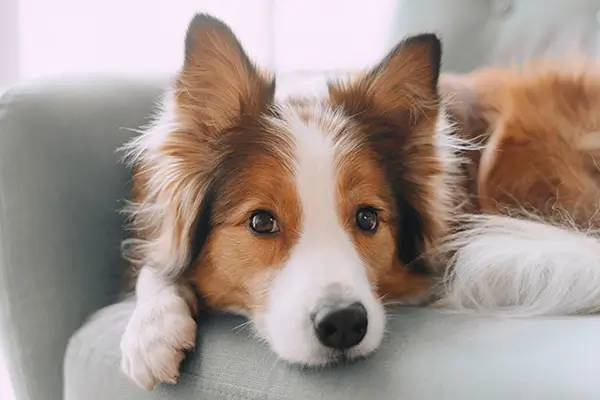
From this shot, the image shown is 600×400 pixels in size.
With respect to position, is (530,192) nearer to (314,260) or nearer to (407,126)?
(407,126)

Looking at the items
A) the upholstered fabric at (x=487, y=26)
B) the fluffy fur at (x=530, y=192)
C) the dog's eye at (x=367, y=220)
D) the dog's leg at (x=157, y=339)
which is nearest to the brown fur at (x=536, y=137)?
the fluffy fur at (x=530, y=192)

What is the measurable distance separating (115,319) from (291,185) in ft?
1.70

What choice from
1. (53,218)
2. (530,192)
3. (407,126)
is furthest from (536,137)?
(53,218)

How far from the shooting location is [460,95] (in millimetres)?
2123

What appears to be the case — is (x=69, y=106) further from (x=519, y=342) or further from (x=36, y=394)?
(x=519, y=342)

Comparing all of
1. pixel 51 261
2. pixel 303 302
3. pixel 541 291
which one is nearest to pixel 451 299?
pixel 541 291

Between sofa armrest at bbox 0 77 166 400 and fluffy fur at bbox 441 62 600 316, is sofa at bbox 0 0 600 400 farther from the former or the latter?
fluffy fur at bbox 441 62 600 316

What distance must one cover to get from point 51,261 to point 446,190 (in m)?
0.98

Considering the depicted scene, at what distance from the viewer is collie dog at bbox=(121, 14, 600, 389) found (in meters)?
1.43

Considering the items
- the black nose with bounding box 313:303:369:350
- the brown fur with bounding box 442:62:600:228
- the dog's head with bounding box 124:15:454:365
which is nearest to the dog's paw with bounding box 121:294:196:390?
the dog's head with bounding box 124:15:454:365

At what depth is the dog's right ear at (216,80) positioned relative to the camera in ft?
5.10

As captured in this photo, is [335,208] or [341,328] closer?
[341,328]

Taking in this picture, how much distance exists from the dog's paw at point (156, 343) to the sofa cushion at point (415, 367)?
3 cm

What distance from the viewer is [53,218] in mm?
1762
